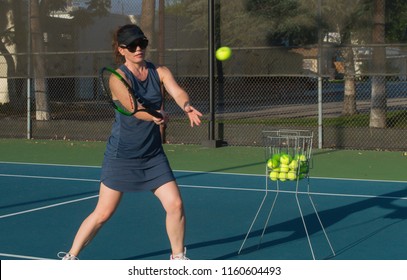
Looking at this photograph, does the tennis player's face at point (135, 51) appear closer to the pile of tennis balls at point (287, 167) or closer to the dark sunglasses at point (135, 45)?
the dark sunglasses at point (135, 45)

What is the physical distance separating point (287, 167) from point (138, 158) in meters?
1.28

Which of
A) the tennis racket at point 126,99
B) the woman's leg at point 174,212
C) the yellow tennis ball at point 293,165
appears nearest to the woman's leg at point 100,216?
the woman's leg at point 174,212

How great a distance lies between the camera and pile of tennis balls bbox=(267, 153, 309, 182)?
6492 millimetres

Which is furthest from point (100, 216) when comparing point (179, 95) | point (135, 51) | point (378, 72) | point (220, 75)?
point (220, 75)

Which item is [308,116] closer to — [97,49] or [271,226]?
[97,49]

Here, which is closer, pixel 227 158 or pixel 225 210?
pixel 225 210

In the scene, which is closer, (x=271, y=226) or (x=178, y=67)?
(x=271, y=226)

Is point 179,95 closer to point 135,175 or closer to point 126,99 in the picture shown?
point 126,99

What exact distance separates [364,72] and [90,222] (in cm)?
934

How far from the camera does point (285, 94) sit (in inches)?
623

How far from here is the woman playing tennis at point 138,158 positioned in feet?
19.0

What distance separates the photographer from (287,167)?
6508 mm

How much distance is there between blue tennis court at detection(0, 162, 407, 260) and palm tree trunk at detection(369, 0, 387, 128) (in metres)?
3.82

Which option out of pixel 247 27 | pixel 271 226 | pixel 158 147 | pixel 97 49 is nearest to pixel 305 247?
pixel 271 226
